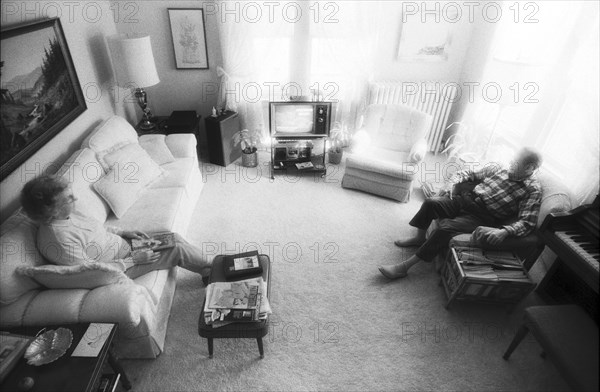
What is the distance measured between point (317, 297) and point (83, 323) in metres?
1.49

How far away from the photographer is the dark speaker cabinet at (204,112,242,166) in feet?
12.3

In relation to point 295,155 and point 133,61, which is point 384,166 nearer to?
point 295,155

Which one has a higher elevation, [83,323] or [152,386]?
[83,323]

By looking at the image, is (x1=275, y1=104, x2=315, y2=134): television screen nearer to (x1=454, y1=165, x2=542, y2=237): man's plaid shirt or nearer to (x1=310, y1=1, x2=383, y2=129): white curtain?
(x1=310, y1=1, x2=383, y2=129): white curtain

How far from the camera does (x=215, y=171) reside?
3.94 meters

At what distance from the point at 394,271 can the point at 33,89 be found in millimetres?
2938

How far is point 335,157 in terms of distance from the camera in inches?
162

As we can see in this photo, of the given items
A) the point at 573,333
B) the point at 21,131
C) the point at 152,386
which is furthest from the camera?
the point at 21,131

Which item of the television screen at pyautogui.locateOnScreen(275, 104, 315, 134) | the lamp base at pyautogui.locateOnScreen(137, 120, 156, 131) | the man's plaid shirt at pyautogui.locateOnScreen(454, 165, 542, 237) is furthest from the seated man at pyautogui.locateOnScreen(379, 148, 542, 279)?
the lamp base at pyautogui.locateOnScreen(137, 120, 156, 131)

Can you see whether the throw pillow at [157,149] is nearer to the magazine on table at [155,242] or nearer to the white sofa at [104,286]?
the white sofa at [104,286]

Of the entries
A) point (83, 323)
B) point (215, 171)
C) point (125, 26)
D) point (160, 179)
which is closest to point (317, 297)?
point (83, 323)

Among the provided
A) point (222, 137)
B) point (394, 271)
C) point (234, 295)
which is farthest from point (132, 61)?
point (394, 271)

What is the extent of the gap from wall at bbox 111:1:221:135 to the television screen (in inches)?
41.3

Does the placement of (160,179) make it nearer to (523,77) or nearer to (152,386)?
(152,386)
